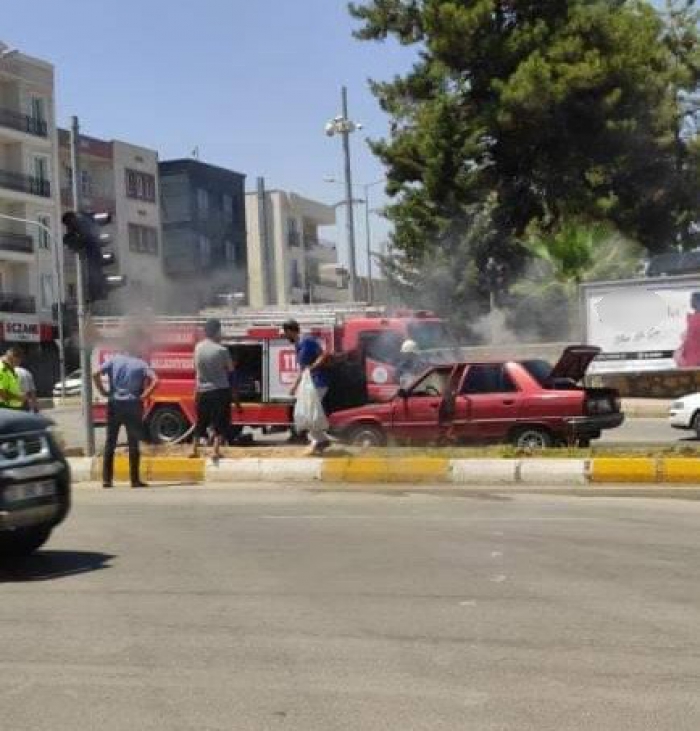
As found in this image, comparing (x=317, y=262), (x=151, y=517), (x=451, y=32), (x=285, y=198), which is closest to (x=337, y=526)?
(x=151, y=517)

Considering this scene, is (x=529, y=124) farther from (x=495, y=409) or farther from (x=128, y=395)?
(x=128, y=395)

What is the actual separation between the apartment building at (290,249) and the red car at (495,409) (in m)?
52.6

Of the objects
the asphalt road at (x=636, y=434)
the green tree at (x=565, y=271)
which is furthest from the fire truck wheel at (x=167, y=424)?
the green tree at (x=565, y=271)

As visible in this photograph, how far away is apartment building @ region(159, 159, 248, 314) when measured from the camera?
62125mm

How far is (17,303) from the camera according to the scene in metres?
50.9

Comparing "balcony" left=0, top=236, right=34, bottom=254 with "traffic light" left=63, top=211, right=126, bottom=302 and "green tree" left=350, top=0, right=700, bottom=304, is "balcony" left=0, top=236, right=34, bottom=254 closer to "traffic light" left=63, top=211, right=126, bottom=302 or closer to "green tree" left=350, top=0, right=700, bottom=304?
"green tree" left=350, top=0, right=700, bottom=304

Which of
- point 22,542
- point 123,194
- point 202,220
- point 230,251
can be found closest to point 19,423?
point 22,542

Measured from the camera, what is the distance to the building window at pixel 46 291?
53.1 meters

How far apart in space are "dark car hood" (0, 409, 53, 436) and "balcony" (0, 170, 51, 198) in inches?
1779

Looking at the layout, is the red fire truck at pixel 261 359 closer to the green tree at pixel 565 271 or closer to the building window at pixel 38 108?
the green tree at pixel 565 271

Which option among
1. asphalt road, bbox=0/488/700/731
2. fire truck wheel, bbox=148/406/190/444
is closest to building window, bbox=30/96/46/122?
fire truck wheel, bbox=148/406/190/444

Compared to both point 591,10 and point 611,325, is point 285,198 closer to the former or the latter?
point 591,10

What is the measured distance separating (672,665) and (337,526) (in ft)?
15.3

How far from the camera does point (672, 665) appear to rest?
17.4ft
